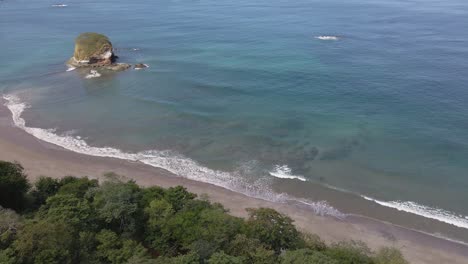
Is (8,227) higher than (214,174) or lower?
higher

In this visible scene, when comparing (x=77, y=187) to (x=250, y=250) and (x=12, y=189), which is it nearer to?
(x=12, y=189)

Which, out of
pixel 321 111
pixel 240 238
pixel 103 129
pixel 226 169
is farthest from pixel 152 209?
pixel 321 111

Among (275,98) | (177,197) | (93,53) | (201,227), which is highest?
(93,53)

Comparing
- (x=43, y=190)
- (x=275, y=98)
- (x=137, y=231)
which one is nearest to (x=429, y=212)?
(x=137, y=231)

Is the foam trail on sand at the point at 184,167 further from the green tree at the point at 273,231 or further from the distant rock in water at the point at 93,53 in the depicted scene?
the distant rock in water at the point at 93,53

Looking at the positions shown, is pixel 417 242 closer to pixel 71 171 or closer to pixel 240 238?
pixel 240 238

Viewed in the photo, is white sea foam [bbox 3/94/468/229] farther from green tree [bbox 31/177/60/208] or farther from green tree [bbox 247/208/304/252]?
green tree [bbox 31/177/60/208]

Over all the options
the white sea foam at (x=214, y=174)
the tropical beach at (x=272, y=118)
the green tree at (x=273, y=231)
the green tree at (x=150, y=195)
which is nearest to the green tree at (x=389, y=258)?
the tropical beach at (x=272, y=118)
